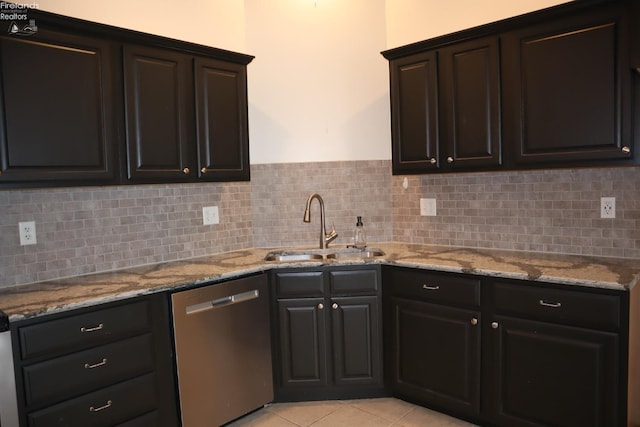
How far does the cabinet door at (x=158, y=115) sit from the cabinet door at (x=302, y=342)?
3.32 feet

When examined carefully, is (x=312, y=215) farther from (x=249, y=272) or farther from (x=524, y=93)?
(x=524, y=93)

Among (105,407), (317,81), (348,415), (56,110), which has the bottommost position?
(348,415)

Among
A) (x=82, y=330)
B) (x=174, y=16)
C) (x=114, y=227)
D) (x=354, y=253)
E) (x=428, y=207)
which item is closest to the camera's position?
(x=82, y=330)

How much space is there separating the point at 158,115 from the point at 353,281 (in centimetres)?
147

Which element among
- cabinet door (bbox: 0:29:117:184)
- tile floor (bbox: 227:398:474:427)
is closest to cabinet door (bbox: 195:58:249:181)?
cabinet door (bbox: 0:29:117:184)

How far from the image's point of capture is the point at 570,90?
2.31 meters

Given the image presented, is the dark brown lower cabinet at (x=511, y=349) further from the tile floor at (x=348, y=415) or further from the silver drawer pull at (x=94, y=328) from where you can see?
the silver drawer pull at (x=94, y=328)

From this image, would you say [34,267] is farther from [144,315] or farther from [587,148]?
[587,148]

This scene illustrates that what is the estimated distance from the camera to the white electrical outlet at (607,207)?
2520 mm

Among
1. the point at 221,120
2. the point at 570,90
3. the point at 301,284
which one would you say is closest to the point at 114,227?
the point at 221,120

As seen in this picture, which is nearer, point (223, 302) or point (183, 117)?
point (223, 302)

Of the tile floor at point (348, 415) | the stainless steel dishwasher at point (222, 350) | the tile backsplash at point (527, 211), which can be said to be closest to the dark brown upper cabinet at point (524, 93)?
the tile backsplash at point (527, 211)

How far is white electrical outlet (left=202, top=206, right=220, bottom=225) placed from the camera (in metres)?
3.13

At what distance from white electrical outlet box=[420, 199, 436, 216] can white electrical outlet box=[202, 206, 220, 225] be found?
1436 mm
